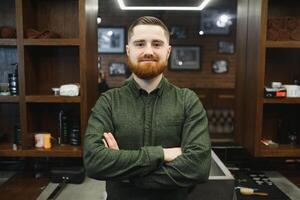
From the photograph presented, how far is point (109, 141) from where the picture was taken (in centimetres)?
142

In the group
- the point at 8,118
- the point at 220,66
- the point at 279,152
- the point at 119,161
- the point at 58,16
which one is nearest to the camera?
the point at 119,161

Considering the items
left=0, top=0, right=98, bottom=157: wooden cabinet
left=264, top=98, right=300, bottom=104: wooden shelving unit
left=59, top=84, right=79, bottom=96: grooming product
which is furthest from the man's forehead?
left=264, top=98, right=300, bottom=104: wooden shelving unit

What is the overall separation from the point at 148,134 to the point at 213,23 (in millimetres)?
5234

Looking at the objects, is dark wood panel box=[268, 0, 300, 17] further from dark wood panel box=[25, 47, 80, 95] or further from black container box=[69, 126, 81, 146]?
black container box=[69, 126, 81, 146]

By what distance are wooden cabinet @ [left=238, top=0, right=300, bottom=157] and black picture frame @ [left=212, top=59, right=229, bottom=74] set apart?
365 cm

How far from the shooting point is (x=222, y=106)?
6.12 meters

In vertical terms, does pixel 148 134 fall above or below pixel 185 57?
below

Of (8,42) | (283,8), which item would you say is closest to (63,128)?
(8,42)

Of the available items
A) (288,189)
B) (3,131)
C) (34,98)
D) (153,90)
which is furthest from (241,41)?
(3,131)

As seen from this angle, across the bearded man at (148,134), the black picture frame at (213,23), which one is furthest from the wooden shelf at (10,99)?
the black picture frame at (213,23)

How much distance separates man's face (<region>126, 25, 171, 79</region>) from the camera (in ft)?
4.65

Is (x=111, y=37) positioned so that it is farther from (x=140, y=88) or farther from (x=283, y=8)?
(x=140, y=88)

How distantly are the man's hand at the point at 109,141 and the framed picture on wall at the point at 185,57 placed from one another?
16.4 feet

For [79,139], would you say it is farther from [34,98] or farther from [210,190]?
[210,190]
